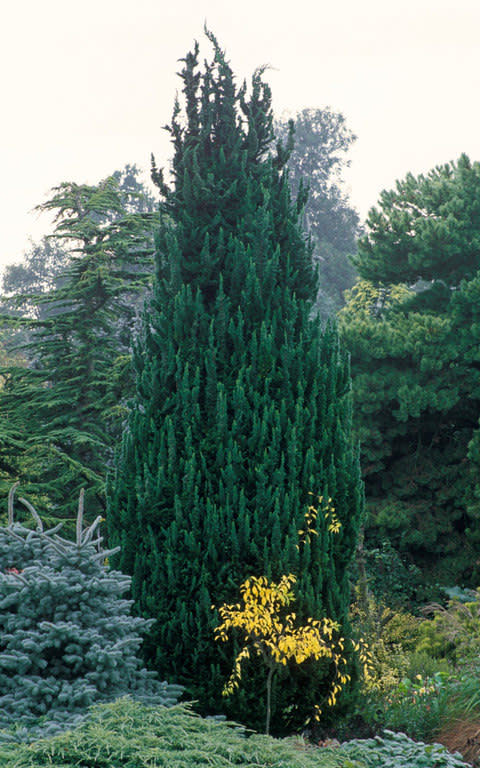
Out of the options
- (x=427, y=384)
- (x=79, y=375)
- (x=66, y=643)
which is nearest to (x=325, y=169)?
(x=427, y=384)

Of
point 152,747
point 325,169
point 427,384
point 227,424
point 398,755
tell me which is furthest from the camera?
point 325,169

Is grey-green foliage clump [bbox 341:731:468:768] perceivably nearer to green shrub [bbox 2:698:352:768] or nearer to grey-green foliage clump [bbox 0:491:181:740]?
green shrub [bbox 2:698:352:768]

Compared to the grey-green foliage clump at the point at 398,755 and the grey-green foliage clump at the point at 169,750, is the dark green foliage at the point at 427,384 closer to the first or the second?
the grey-green foliage clump at the point at 398,755

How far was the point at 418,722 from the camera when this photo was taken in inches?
244

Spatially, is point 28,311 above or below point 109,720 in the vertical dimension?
above

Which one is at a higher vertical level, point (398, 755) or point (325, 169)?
point (325, 169)

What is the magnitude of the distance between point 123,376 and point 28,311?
2832 cm

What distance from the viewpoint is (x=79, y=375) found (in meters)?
14.1

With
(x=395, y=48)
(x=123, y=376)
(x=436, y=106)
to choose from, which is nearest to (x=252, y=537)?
(x=123, y=376)

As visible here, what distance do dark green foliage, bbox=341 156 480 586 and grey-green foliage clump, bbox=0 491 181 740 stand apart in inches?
374

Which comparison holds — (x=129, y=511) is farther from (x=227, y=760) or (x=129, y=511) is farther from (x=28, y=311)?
(x=28, y=311)

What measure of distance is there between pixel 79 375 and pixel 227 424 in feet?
27.8

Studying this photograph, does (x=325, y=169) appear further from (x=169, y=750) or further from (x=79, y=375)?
(x=169, y=750)

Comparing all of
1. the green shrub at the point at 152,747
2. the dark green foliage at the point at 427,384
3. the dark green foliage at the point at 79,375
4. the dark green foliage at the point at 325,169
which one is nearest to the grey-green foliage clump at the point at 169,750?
the green shrub at the point at 152,747
